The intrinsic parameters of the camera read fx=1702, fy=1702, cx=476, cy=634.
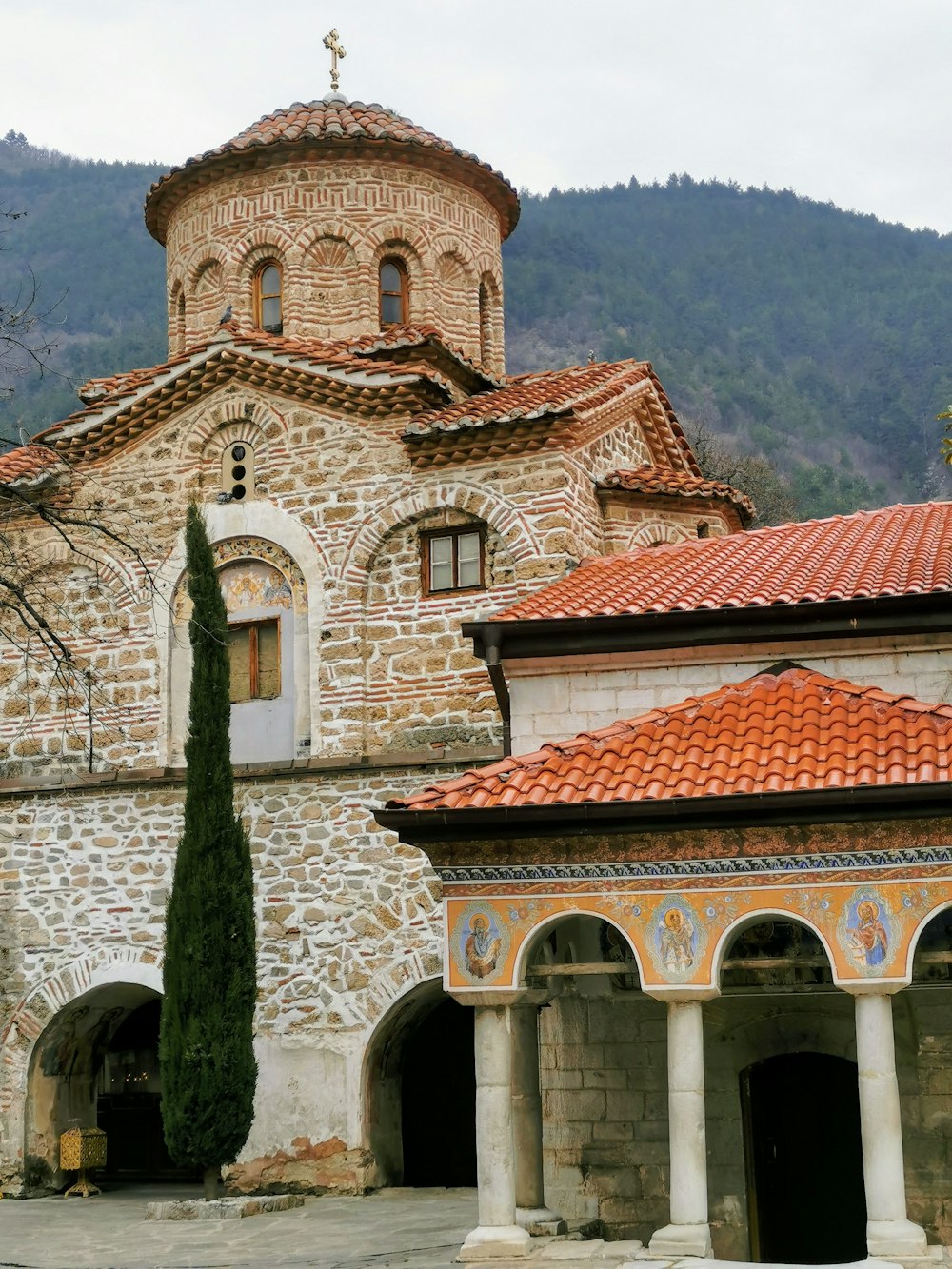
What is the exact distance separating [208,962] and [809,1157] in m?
4.85

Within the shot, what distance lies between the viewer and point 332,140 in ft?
59.3

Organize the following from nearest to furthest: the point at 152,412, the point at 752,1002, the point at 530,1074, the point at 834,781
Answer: the point at 834,781, the point at 530,1074, the point at 752,1002, the point at 152,412

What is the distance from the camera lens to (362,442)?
15.8 m

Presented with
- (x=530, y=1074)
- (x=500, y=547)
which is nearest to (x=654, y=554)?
(x=500, y=547)

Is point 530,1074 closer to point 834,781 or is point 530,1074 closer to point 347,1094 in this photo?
point 834,781

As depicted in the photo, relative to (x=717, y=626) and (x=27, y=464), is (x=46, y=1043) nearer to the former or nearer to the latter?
(x=27, y=464)

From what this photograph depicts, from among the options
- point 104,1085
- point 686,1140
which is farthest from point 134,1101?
point 686,1140

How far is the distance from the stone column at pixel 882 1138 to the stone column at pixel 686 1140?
Answer: 92cm

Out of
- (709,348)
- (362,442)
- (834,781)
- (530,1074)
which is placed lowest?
(530,1074)

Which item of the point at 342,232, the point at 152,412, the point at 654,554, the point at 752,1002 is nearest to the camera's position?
the point at 752,1002

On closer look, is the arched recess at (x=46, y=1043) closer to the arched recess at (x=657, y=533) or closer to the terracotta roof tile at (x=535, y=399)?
the terracotta roof tile at (x=535, y=399)

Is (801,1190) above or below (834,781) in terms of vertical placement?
below

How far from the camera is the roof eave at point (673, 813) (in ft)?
31.1

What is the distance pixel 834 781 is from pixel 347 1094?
6.46 m
